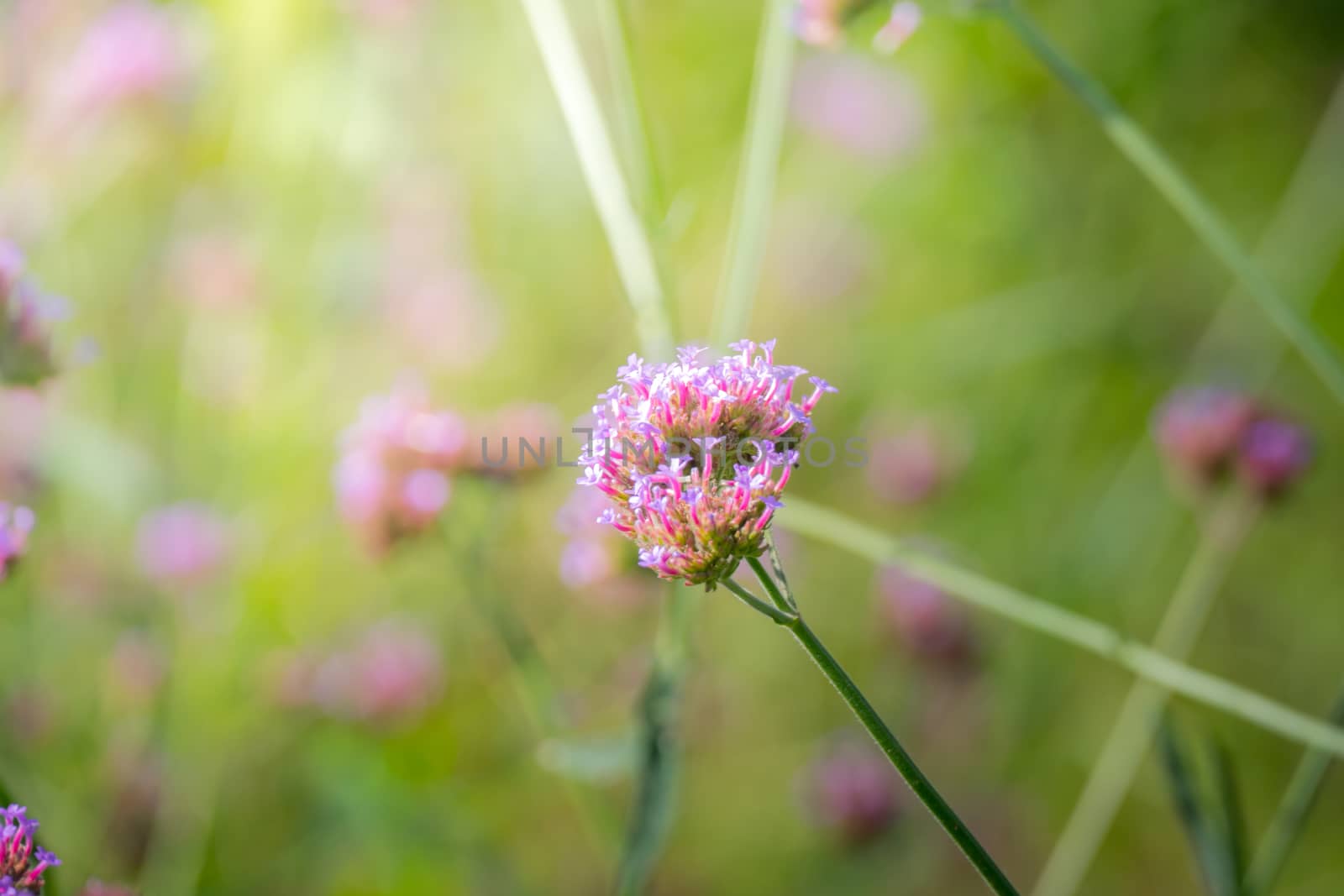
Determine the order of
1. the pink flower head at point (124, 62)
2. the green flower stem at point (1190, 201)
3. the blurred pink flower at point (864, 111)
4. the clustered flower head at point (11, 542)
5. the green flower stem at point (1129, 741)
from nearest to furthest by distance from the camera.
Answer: the clustered flower head at point (11, 542) < the green flower stem at point (1190, 201) < the green flower stem at point (1129, 741) < the pink flower head at point (124, 62) < the blurred pink flower at point (864, 111)

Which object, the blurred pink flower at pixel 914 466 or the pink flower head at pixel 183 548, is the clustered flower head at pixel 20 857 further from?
the blurred pink flower at pixel 914 466

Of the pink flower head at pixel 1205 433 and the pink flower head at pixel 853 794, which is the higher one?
the pink flower head at pixel 1205 433

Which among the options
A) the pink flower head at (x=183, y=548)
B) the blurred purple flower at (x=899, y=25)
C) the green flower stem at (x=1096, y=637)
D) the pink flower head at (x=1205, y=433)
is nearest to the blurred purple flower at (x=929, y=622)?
the pink flower head at (x=1205, y=433)

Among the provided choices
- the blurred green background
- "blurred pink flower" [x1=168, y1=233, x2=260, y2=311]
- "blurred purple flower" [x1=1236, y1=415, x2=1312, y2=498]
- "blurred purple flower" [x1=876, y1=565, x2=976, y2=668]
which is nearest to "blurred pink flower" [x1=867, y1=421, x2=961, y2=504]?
the blurred green background

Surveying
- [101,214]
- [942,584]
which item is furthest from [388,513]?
[101,214]

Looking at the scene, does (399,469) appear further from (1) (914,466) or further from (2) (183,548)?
(1) (914,466)

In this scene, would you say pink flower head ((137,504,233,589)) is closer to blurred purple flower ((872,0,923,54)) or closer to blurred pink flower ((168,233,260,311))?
blurred pink flower ((168,233,260,311))
